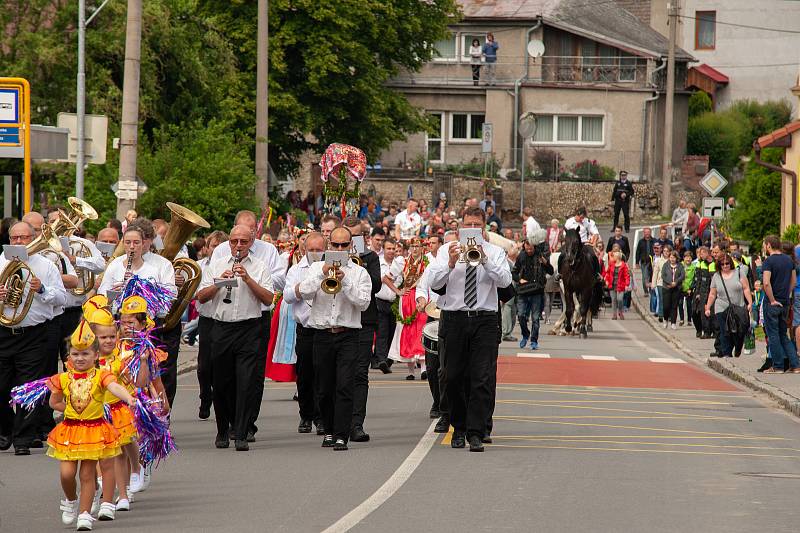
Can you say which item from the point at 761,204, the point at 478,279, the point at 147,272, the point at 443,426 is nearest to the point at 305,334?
the point at 443,426

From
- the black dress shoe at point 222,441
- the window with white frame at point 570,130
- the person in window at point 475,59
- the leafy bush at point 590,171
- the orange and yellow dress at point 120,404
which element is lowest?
the black dress shoe at point 222,441

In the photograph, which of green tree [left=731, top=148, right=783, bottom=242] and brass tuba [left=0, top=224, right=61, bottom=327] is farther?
green tree [left=731, top=148, right=783, bottom=242]

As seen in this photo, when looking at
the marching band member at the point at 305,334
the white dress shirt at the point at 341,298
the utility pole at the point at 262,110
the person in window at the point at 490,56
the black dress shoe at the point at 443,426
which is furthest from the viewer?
the person in window at the point at 490,56

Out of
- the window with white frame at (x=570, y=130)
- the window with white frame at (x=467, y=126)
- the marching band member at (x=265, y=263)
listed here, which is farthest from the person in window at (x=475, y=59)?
the marching band member at (x=265, y=263)

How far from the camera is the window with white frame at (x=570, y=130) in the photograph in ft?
213

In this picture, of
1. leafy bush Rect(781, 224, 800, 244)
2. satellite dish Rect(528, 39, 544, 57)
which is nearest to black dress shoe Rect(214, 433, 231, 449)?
leafy bush Rect(781, 224, 800, 244)

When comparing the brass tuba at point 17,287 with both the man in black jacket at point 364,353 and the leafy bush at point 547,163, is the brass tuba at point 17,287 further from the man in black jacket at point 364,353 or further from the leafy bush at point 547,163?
the leafy bush at point 547,163

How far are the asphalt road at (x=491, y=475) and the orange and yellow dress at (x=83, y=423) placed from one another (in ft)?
1.63

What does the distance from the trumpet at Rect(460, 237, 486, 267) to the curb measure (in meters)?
6.13

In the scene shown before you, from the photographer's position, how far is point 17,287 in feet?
43.9

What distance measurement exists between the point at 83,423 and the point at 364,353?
4.49m

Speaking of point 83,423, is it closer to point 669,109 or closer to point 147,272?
point 147,272

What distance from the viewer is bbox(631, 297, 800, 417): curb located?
1859 cm

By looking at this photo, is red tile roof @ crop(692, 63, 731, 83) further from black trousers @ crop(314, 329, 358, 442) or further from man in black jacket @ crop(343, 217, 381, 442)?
black trousers @ crop(314, 329, 358, 442)
